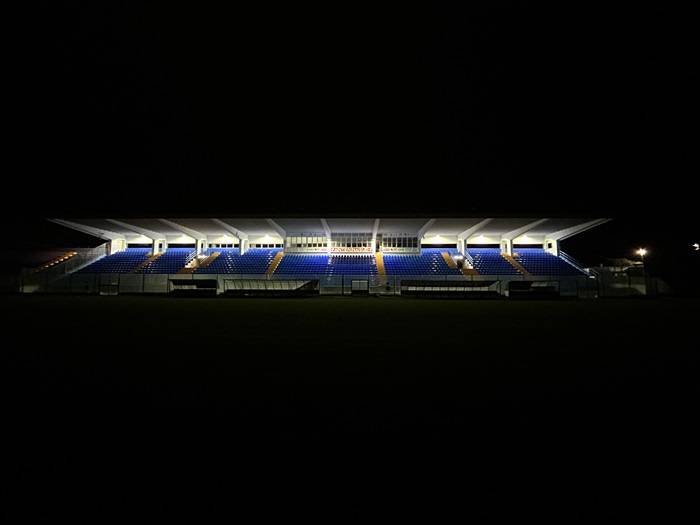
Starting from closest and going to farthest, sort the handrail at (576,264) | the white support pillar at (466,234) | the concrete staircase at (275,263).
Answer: the handrail at (576,264)
the white support pillar at (466,234)
the concrete staircase at (275,263)

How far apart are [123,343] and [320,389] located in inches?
114

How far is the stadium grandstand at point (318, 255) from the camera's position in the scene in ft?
60.6

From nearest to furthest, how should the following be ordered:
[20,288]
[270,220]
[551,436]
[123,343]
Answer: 1. [551,436]
2. [123,343]
3. [20,288]
4. [270,220]

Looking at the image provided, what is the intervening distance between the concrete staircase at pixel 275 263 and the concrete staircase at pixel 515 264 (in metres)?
17.9

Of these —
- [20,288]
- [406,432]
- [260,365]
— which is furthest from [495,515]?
[20,288]

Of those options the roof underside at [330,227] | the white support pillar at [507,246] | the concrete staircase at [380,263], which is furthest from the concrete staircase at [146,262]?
the white support pillar at [507,246]

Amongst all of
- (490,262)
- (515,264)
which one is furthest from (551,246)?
(490,262)

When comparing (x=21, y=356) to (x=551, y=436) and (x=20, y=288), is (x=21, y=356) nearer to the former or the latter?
(x=551, y=436)

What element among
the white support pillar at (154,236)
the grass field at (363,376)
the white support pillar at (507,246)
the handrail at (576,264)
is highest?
the white support pillar at (154,236)

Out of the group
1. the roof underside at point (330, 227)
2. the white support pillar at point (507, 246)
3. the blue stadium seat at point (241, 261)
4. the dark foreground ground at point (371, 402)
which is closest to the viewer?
the dark foreground ground at point (371, 402)

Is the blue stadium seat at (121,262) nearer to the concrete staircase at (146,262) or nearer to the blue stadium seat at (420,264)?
the concrete staircase at (146,262)

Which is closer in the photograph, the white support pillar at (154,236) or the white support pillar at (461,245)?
the white support pillar at (154,236)

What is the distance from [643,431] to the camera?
1.48m

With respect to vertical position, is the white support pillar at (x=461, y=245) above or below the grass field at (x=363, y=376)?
above
